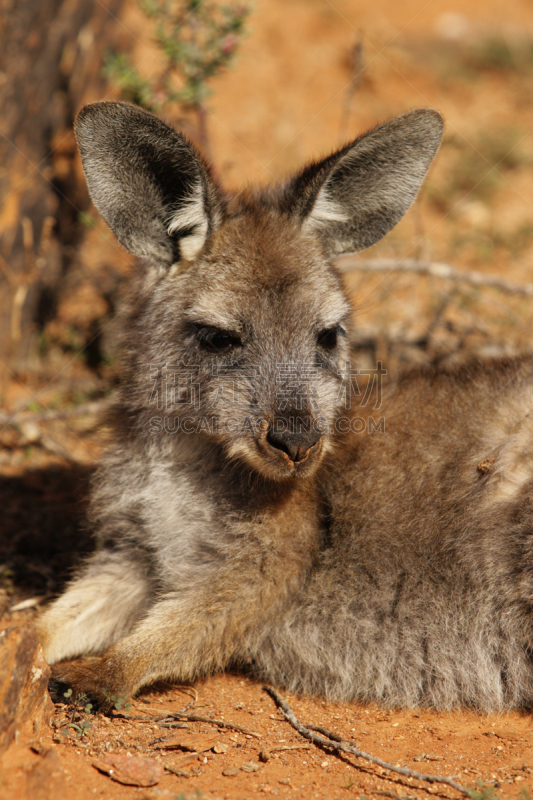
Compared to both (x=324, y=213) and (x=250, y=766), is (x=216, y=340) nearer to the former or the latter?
(x=324, y=213)

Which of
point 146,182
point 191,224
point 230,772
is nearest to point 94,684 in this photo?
point 230,772

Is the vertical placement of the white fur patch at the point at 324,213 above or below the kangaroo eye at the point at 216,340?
above

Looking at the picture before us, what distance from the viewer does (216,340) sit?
3.36 meters

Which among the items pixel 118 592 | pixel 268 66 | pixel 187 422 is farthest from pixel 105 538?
pixel 268 66

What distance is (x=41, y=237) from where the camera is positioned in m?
5.94

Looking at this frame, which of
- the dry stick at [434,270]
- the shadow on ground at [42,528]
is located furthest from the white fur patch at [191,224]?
the dry stick at [434,270]

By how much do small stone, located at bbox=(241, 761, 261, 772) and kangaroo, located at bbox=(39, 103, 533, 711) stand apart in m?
0.51

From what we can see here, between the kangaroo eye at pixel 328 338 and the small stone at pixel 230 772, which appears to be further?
the kangaroo eye at pixel 328 338

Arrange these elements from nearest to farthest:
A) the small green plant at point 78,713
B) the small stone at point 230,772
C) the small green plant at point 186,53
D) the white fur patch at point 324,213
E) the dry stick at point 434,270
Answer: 1. the small stone at point 230,772
2. the small green plant at point 78,713
3. the white fur patch at point 324,213
4. the small green plant at point 186,53
5. the dry stick at point 434,270

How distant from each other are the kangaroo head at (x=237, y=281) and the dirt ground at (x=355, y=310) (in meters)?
0.74

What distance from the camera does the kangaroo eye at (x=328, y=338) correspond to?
11.5 ft

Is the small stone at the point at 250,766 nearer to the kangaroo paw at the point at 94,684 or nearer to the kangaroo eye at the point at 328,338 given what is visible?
the kangaroo paw at the point at 94,684

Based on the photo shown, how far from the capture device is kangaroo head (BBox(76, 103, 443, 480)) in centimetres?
319

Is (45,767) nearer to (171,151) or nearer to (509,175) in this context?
(171,151)
